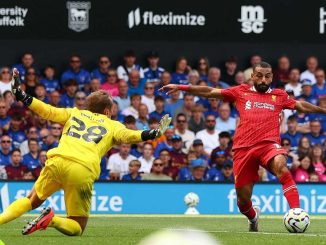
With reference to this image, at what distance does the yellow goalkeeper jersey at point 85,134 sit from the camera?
11.2m

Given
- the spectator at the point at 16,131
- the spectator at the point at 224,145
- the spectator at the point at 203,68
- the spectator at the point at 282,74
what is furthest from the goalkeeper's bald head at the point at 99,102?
the spectator at the point at 282,74

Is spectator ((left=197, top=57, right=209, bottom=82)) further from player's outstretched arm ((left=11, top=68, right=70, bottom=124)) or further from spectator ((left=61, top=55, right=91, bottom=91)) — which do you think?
player's outstretched arm ((left=11, top=68, right=70, bottom=124))

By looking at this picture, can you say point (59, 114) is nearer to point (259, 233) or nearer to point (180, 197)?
point (259, 233)

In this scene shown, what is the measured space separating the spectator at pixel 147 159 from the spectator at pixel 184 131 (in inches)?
41.8

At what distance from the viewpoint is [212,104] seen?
22.2m

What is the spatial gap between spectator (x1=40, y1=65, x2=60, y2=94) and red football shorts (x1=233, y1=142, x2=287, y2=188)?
971cm

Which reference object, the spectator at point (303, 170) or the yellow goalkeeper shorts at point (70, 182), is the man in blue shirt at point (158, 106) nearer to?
the spectator at point (303, 170)

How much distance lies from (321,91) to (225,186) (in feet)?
13.7

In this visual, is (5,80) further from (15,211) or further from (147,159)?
(15,211)

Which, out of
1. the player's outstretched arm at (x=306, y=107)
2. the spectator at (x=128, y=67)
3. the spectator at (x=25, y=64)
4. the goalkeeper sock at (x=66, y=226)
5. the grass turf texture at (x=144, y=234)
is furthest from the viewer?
the spectator at (x=128, y=67)

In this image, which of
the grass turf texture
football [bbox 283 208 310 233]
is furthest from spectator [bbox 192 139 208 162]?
football [bbox 283 208 310 233]

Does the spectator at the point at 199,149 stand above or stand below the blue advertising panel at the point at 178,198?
above

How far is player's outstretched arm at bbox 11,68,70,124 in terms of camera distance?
1130 cm

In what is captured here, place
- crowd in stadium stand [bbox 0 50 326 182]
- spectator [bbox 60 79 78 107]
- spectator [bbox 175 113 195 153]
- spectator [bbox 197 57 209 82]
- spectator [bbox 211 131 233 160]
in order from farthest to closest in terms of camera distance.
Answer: spectator [bbox 197 57 209 82]
spectator [bbox 60 79 78 107]
spectator [bbox 175 113 195 153]
spectator [bbox 211 131 233 160]
crowd in stadium stand [bbox 0 50 326 182]
